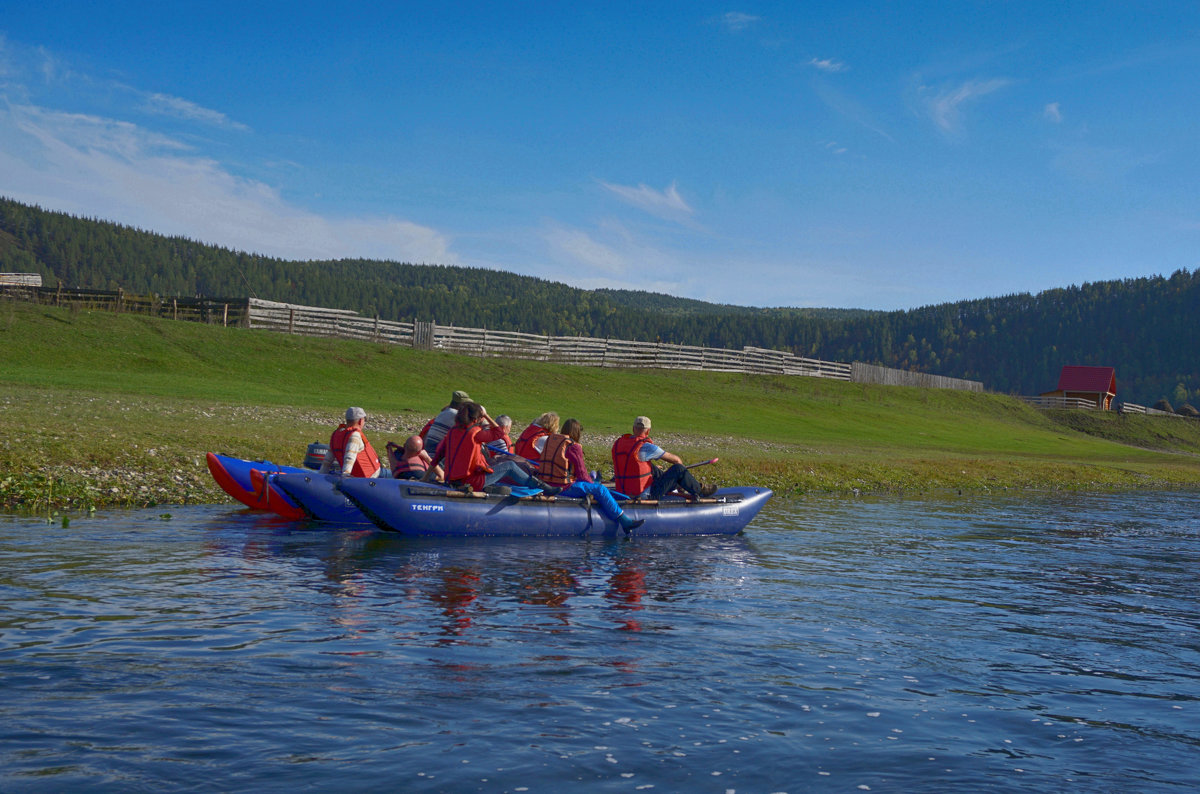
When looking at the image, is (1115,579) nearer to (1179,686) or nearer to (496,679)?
(1179,686)

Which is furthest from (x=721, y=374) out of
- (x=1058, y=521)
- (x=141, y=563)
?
(x=141, y=563)

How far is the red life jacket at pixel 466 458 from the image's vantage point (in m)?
17.3

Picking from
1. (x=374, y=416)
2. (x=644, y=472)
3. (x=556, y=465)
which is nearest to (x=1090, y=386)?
(x=374, y=416)

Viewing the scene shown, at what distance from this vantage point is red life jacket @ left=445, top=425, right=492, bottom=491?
17.3 meters

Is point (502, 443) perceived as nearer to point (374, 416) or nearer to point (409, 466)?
point (409, 466)

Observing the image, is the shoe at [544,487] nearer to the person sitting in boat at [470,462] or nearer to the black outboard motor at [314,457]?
the person sitting in boat at [470,462]

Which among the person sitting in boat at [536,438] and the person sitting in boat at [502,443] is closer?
the person sitting in boat at [536,438]

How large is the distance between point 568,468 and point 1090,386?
89714 millimetres

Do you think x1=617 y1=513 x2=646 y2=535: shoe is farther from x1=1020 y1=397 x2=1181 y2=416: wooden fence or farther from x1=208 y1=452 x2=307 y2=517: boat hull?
x1=1020 y1=397 x2=1181 y2=416: wooden fence

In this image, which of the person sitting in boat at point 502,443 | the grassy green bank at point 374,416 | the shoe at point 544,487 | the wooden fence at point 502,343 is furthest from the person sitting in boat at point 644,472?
the wooden fence at point 502,343

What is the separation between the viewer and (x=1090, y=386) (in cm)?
9356

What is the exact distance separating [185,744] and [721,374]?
62.0m

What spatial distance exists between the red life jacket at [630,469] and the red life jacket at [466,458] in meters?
2.81

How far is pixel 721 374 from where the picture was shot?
2653 inches
